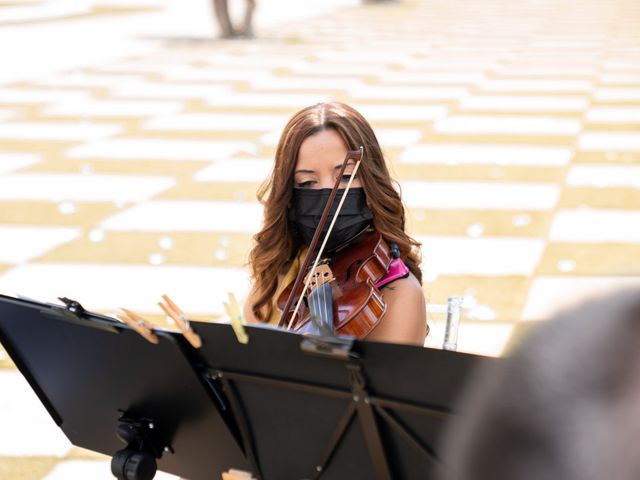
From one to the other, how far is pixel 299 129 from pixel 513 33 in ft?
52.2

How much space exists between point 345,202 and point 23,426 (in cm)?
186

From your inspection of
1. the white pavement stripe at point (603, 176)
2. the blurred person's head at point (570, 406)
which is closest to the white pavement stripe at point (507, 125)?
the white pavement stripe at point (603, 176)

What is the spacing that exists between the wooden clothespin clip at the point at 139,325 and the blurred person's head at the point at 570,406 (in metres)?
1.44

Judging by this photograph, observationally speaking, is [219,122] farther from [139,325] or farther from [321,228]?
[139,325]

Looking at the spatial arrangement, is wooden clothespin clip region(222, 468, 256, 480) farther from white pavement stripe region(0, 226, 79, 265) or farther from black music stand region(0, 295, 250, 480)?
white pavement stripe region(0, 226, 79, 265)

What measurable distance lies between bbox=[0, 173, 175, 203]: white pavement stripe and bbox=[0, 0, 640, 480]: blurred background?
0.03m

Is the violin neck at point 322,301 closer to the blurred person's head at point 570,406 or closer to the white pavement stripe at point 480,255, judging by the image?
the blurred person's head at point 570,406

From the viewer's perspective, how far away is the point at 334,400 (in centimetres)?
192

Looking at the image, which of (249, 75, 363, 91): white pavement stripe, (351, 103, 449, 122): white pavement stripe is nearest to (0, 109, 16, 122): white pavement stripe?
(249, 75, 363, 91): white pavement stripe

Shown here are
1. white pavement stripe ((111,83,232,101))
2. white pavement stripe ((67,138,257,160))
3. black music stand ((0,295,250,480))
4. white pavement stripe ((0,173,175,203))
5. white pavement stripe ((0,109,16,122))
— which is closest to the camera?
black music stand ((0,295,250,480))

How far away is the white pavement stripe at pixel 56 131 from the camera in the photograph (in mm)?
9297

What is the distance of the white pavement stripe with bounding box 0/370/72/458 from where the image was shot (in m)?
3.66

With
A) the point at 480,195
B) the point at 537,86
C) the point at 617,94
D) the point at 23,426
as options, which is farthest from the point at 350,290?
the point at 537,86

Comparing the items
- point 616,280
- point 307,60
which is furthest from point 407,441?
point 307,60
